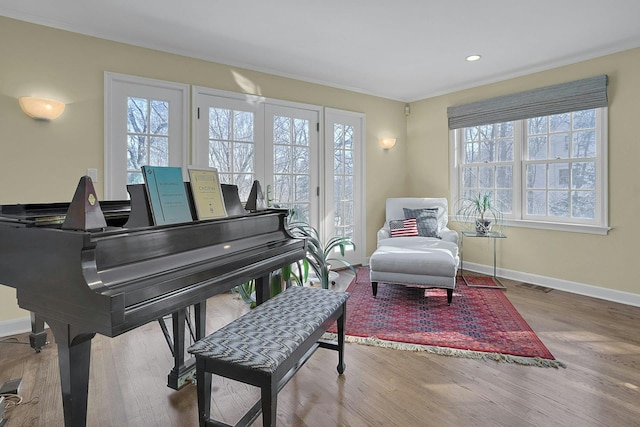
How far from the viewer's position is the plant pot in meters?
4.04

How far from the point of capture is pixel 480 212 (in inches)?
172

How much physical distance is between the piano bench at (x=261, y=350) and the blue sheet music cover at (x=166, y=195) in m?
0.54

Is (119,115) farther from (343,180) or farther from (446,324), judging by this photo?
(446,324)

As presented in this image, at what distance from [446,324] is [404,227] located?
1.57 meters

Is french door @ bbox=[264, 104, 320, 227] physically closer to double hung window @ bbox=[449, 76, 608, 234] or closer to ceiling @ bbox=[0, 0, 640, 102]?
ceiling @ bbox=[0, 0, 640, 102]

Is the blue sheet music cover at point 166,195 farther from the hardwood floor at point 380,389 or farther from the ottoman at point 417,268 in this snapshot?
the ottoman at point 417,268

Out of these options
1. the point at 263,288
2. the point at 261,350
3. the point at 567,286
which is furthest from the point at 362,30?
the point at 567,286

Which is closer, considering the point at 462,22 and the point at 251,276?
the point at 251,276

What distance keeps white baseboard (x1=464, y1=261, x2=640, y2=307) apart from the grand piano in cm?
354

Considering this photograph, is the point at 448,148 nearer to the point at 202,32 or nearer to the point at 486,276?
the point at 486,276

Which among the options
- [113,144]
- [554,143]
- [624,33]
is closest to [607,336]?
[554,143]

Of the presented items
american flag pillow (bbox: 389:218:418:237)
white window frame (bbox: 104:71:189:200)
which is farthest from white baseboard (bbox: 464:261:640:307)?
white window frame (bbox: 104:71:189:200)

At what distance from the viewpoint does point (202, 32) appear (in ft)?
9.95

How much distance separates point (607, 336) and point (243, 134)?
141 inches
